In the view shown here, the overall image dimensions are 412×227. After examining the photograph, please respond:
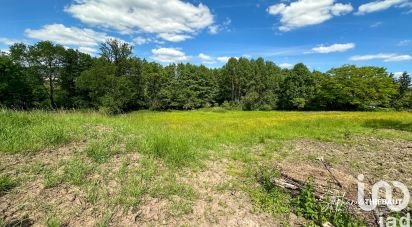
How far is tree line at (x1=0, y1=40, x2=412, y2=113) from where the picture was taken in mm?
44438

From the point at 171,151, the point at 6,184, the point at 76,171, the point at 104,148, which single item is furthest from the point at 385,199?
the point at 6,184

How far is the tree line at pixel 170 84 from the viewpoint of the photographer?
146 ft

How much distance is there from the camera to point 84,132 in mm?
7617

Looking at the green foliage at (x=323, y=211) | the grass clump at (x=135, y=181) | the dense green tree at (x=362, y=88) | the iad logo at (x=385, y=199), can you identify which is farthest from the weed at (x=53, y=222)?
the dense green tree at (x=362, y=88)

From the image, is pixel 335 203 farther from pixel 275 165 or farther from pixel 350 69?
pixel 350 69

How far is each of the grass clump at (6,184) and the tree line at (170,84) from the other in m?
33.7

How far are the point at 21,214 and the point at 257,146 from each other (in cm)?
812

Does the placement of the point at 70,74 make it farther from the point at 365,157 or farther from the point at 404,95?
the point at 404,95

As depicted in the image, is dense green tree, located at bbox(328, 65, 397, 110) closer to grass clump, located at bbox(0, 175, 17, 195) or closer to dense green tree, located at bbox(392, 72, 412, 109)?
dense green tree, located at bbox(392, 72, 412, 109)

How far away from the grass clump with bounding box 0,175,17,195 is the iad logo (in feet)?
20.2

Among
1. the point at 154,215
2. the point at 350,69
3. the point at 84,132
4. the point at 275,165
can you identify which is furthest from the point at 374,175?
the point at 350,69

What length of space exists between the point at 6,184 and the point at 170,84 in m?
61.7

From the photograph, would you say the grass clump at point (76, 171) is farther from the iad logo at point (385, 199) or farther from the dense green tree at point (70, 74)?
the dense green tree at point (70, 74)

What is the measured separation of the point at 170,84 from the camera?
214 feet
